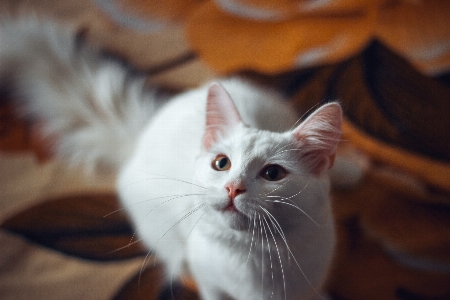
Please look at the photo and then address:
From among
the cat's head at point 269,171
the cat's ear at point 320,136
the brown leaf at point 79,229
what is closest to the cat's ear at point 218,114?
the cat's head at point 269,171

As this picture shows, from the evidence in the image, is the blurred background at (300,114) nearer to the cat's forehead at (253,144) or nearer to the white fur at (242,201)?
the white fur at (242,201)

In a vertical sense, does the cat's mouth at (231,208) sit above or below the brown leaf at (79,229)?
above

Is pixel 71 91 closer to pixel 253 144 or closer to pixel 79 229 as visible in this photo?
pixel 79 229

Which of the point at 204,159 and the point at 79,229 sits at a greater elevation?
the point at 204,159

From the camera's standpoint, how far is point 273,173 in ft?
1.75

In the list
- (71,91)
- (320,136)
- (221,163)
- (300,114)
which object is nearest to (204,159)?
(221,163)

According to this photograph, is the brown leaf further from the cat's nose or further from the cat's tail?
the cat's nose

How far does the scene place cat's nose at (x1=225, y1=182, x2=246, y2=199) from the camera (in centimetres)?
50

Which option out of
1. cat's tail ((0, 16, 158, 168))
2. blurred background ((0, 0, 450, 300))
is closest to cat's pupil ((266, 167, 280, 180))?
blurred background ((0, 0, 450, 300))

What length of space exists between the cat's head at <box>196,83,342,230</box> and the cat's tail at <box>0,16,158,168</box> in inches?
19.3

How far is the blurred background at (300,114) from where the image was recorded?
823mm

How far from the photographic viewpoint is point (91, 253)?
2.78 feet

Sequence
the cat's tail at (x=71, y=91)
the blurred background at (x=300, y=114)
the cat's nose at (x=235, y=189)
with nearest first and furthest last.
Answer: the cat's nose at (x=235, y=189) < the blurred background at (x=300, y=114) < the cat's tail at (x=71, y=91)

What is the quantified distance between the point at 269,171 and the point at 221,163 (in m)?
0.08
